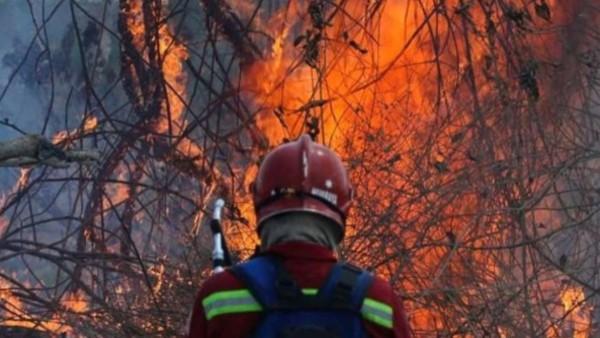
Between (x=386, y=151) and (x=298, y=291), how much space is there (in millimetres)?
4553

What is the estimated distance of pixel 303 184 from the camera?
3143 millimetres

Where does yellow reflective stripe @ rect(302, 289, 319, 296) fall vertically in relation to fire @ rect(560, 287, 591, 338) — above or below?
below

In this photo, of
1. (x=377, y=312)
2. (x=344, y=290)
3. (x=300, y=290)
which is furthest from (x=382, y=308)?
(x=300, y=290)

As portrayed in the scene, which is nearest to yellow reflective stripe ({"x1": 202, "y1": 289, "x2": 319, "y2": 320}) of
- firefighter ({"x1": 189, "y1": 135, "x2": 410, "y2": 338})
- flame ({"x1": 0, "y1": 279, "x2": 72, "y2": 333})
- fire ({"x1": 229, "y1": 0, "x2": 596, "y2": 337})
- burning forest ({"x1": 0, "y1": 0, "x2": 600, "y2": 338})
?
firefighter ({"x1": 189, "y1": 135, "x2": 410, "y2": 338})

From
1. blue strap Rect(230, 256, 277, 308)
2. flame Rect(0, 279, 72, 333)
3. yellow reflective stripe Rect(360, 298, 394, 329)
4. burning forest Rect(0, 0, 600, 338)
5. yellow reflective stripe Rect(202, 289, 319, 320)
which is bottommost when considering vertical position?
yellow reflective stripe Rect(360, 298, 394, 329)

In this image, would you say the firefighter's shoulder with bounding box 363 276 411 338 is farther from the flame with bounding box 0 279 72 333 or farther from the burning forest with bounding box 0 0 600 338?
the flame with bounding box 0 279 72 333

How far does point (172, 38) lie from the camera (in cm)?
870

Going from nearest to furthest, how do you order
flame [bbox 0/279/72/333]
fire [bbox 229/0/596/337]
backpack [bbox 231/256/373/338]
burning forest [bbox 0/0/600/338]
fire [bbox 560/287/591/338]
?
backpack [bbox 231/256/373/338]
burning forest [bbox 0/0/600/338]
fire [bbox 229/0/596/337]
flame [bbox 0/279/72/333]
fire [bbox 560/287/591/338]

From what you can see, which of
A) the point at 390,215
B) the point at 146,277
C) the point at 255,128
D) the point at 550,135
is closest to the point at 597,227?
the point at 550,135

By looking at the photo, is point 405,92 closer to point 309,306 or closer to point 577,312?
point 577,312

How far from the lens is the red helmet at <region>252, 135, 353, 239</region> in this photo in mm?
3127

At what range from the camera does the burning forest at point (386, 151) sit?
7.05 m

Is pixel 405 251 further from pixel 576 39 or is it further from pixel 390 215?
pixel 576 39

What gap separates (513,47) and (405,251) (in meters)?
2.04
